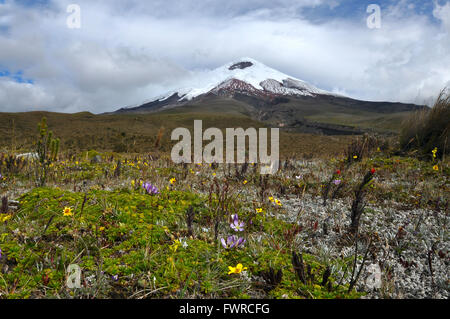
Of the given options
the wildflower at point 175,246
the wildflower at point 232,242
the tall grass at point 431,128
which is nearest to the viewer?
the wildflower at point 175,246

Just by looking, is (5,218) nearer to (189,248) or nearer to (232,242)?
(189,248)

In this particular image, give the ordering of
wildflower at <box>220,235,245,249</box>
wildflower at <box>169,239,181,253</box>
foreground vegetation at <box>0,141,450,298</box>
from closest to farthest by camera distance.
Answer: foreground vegetation at <box>0,141,450,298</box> → wildflower at <box>169,239,181,253</box> → wildflower at <box>220,235,245,249</box>

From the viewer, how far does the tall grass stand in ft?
22.6

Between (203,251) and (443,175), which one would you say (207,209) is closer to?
(203,251)

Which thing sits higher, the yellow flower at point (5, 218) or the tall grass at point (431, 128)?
the tall grass at point (431, 128)

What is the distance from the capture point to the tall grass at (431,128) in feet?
22.6

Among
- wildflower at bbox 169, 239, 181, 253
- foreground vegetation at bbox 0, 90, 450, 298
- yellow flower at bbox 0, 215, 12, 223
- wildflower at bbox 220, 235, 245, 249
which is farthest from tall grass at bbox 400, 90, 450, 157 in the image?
yellow flower at bbox 0, 215, 12, 223

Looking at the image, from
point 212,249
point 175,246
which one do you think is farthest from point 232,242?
point 175,246

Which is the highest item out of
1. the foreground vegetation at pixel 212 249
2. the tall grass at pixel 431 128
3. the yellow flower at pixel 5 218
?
the tall grass at pixel 431 128

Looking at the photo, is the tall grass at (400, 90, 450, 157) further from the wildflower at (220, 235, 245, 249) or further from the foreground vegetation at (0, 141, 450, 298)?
the wildflower at (220, 235, 245, 249)

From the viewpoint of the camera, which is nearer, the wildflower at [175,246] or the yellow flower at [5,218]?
the wildflower at [175,246]

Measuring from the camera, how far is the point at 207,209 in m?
3.06

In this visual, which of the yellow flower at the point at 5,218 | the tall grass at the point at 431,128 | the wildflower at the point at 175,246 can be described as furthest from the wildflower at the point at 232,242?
the tall grass at the point at 431,128

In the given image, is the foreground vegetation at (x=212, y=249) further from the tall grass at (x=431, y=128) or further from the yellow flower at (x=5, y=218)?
the tall grass at (x=431, y=128)
